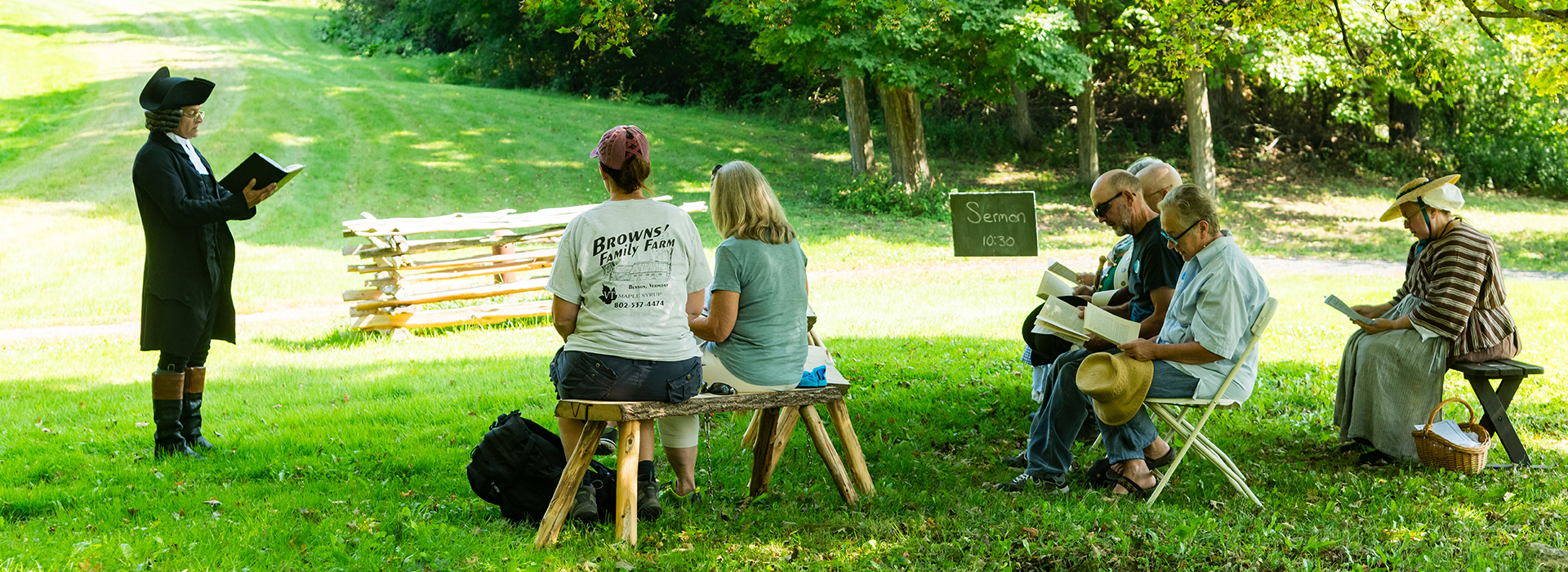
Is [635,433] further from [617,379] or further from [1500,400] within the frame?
[1500,400]

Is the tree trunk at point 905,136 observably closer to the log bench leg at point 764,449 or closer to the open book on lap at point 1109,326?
the open book on lap at point 1109,326

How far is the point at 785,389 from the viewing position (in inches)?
181

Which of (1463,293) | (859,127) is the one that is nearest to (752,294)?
(1463,293)

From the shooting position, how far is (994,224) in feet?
22.7

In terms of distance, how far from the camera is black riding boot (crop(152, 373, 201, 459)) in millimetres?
5465

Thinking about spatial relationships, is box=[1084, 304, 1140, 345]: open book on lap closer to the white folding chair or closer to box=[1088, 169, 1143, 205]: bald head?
the white folding chair

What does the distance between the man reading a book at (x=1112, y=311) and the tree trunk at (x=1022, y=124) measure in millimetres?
22083

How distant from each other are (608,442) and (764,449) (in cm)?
76

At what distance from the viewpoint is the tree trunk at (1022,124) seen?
Answer: 88.1ft

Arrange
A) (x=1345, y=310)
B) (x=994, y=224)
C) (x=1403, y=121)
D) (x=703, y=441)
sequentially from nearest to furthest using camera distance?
1. (x=1345, y=310)
2. (x=703, y=441)
3. (x=994, y=224)
4. (x=1403, y=121)

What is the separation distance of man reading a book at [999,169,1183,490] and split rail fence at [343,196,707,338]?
4.85 meters

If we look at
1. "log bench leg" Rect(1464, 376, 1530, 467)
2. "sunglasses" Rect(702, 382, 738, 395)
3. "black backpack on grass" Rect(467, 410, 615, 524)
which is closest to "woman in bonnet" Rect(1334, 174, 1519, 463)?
"log bench leg" Rect(1464, 376, 1530, 467)

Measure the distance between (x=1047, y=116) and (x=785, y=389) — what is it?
2502cm

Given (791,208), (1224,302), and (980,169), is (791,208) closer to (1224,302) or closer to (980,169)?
(980,169)
